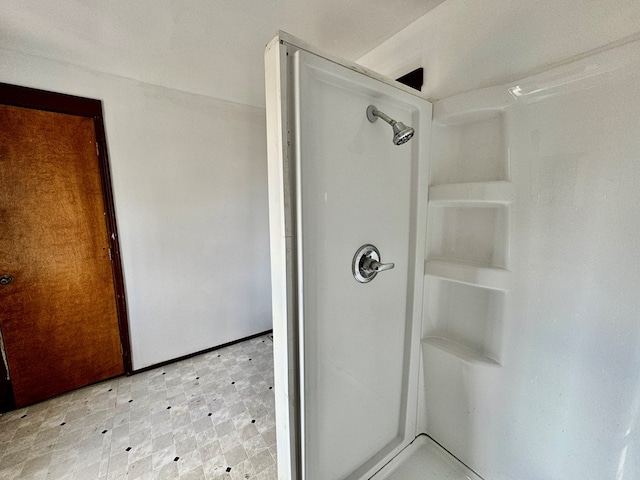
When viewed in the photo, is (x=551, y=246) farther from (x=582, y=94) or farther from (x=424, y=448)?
(x=424, y=448)

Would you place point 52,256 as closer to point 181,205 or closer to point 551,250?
point 181,205

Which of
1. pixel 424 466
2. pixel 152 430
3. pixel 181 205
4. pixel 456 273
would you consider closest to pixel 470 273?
pixel 456 273

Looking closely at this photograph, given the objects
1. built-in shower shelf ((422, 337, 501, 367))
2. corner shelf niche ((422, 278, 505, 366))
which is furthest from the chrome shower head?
built-in shower shelf ((422, 337, 501, 367))

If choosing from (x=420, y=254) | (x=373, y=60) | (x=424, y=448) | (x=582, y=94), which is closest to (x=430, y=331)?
(x=420, y=254)

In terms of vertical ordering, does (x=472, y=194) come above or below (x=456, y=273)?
→ above

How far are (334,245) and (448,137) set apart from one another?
0.77m

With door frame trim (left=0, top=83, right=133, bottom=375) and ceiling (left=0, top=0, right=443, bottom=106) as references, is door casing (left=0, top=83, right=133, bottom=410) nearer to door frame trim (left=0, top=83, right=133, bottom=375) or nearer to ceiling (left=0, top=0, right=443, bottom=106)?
door frame trim (left=0, top=83, right=133, bottom=375)

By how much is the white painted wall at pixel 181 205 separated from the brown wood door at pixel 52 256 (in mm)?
163

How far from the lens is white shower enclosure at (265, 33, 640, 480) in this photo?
74 cm

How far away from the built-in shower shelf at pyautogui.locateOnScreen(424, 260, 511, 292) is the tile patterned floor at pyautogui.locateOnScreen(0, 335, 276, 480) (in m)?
1.33

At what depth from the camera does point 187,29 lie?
51.6 inches

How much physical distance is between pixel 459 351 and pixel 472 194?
69cm

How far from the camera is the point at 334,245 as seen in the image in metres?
0.85

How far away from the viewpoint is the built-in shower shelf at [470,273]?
0.96 meters
